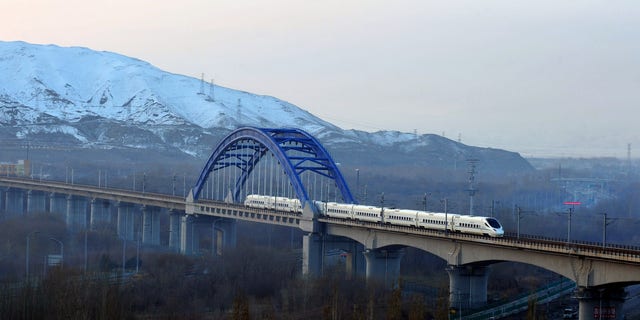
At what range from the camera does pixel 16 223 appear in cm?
10319

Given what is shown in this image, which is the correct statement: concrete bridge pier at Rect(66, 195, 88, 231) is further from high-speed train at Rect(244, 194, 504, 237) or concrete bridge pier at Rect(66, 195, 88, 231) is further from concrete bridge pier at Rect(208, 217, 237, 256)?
high-speed train at Rect(244, 194, 504, 237)

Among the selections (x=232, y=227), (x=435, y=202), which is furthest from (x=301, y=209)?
(x=435, y=202)

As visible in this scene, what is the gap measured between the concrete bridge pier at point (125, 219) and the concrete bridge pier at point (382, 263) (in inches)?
1813

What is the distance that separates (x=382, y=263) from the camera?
229 feet

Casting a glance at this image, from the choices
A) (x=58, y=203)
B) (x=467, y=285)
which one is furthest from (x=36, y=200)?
(x=467, y=285)

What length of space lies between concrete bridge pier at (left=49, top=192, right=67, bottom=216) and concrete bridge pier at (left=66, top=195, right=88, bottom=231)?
357cm

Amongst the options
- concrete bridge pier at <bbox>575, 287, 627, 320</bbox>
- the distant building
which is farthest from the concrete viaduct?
the distant building

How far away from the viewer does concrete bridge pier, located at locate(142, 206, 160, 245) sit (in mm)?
104812

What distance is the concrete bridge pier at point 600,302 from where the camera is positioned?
49.3 m

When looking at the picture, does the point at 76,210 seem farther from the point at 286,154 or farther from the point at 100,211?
the point at 286,154

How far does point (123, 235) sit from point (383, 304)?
54.2 metres

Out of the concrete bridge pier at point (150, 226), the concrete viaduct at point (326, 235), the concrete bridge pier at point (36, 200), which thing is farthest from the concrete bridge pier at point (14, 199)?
the concrete bridge pier at point (150, 226)

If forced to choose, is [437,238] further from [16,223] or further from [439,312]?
[16,223]

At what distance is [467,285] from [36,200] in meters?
82.8
